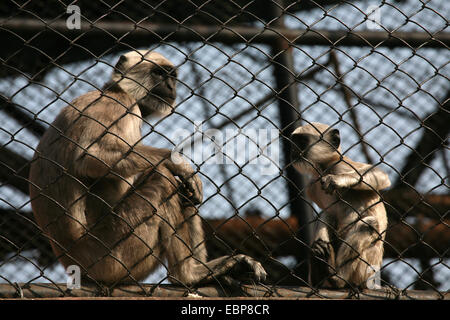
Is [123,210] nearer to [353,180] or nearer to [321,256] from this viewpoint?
[321,256]

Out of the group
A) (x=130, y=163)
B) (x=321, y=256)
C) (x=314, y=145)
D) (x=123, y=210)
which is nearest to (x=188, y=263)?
(x=123, y=210)

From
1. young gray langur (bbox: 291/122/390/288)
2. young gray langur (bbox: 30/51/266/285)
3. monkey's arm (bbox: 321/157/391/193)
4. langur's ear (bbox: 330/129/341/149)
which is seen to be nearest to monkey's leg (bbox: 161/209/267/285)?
young gray langur (bbox: 30/51/266/285)

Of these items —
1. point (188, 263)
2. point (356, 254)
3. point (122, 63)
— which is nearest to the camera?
point (188, 263)

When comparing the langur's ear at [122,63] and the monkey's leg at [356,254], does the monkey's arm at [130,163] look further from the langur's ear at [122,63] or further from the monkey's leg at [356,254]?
the monkey's leg at [356,254]

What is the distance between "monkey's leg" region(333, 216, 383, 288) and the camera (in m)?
4.36

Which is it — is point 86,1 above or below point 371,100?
above

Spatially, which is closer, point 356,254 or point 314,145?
point 356,254

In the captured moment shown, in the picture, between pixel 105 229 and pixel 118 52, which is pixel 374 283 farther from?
pixel 118 52

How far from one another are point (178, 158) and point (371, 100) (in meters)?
3.50

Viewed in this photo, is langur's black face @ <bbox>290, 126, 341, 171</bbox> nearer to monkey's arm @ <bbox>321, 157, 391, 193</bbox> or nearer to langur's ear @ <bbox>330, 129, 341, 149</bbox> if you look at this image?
langur's ear @ <bbox>330, 129, 341, 149</bbox>

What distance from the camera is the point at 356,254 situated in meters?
4.35

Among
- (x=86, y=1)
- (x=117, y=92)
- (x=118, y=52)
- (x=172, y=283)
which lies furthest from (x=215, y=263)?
(x=86, y=1)

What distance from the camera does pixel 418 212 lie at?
6820mm

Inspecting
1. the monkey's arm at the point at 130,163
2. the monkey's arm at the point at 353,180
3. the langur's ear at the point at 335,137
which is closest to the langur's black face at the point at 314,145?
the langur's ear at the point at 335,137
